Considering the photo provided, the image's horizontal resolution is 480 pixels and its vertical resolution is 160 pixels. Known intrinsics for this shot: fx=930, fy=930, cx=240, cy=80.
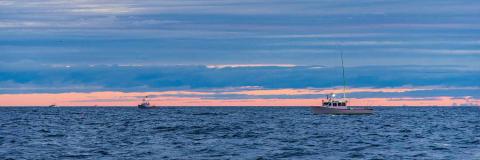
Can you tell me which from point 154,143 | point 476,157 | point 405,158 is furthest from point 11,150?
point 476,157

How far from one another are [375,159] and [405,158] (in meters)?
2.13

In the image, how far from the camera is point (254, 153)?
218ft

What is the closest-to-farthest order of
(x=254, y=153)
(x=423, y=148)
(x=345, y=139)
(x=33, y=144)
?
1. (x=254, y=153)
2. (x=423, y=148)
3. (x=33, y=144)
4. (x=345, y=139)

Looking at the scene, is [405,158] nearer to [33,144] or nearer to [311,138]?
[311,138]

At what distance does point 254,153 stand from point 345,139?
20.2 meters

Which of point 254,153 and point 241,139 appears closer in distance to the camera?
point 254,153

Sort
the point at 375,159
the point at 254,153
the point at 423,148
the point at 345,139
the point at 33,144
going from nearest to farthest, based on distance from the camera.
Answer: the point at 375,159
the point at 254,153
the point at 423,148
the point at 33,144
the point at 345,139

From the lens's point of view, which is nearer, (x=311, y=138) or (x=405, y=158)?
(x=405, y=158)

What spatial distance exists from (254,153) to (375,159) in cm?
944

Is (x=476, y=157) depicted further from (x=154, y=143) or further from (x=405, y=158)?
(x=154, y=143)

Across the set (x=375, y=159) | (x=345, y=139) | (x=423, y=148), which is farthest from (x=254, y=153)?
(x=345, y=139)

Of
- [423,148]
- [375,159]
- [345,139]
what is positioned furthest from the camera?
[345,139]

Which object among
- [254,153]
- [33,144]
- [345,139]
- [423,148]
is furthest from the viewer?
[345,139]

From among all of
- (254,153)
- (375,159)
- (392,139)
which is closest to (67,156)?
(254,153)
